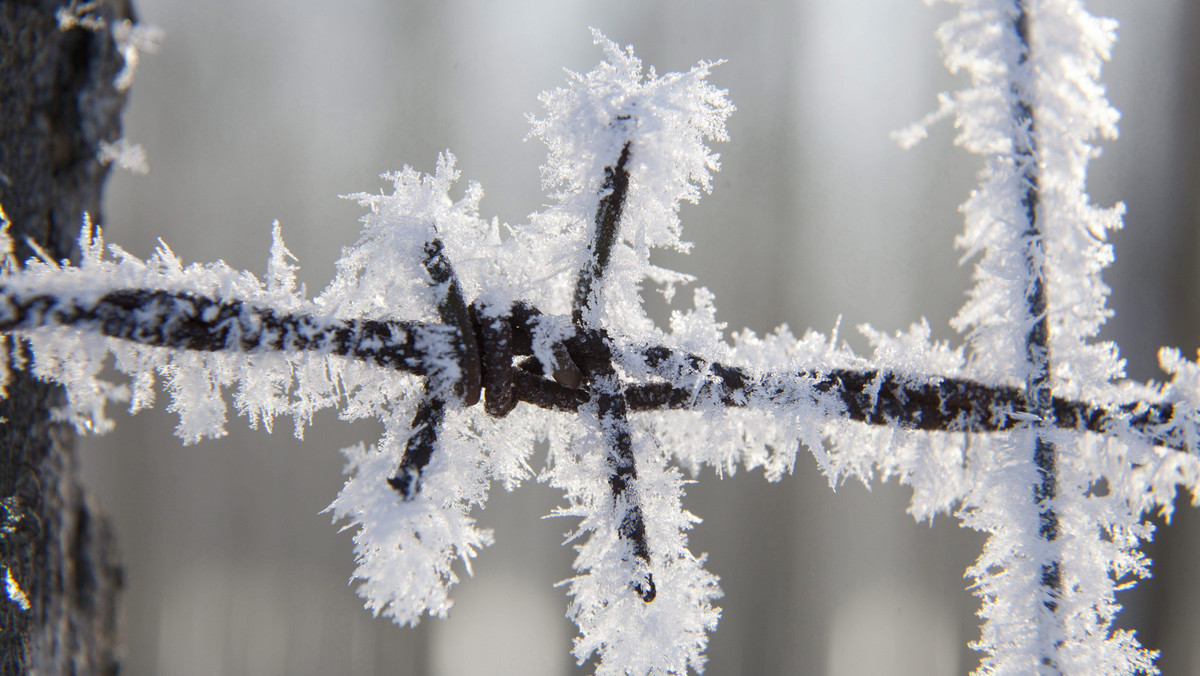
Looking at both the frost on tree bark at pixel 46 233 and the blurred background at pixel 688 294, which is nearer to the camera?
the frost on tree bark at pixel 46 233

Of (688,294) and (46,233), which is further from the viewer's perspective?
(688,294)

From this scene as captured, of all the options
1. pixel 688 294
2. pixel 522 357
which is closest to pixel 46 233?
pixel 522 357

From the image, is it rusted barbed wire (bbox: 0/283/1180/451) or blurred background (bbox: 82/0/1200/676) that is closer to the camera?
rusted barbed wire (bbox: 0/283/1180/451)

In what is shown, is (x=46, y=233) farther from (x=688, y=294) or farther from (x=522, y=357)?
(x=688, y=294)

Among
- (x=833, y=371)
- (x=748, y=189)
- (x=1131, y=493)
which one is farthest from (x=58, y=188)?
(x=748, y=189)

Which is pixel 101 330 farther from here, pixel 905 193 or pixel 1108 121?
pixel 905 193

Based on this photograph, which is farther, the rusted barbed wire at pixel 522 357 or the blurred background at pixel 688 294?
the blurred background at pixel 688 294

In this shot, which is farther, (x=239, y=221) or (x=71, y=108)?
(x=239, y=221)

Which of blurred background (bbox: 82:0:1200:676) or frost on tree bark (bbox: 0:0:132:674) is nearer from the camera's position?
frost on tree bark (bbox: 0:0:132:674)
